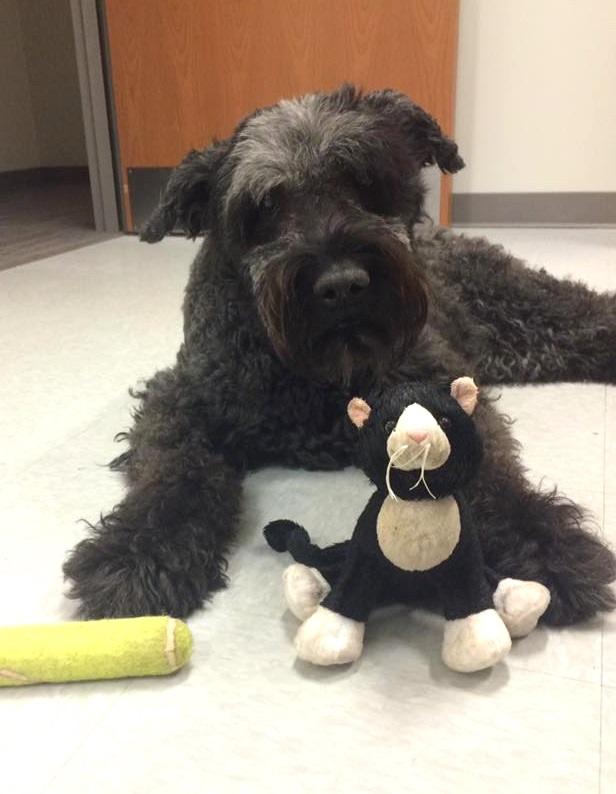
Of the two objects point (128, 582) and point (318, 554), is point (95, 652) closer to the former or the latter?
point (128, 582)

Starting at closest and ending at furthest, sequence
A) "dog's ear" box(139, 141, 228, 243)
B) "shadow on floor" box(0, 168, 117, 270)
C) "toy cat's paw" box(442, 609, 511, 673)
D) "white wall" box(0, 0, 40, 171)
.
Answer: "toy cat's paw" box(442, 609, 511, 673) < "dog's ear" box(139, 141, 228, 243) < "shadow on floor" box(0, 168, 117, 270) < "white wall" box(0, 0, 40, 171)

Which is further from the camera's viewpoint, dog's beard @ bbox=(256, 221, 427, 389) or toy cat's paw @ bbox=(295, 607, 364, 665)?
dog's beard @ bbox=(256, 221, 427, 389)

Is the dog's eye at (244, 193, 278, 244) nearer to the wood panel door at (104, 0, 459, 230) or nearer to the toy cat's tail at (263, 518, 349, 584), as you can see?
the toy cat's tail at (263, 518, 349, 584)

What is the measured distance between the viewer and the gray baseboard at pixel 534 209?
407 centimetres

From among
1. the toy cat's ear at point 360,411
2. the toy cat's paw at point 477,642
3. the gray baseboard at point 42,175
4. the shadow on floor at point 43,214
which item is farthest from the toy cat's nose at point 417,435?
the gray baseboard at point 42,175

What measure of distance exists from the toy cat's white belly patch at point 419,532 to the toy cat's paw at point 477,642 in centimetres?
9

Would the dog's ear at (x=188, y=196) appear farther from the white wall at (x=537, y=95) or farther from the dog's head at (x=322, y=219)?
the white wall at (x=537, y=95)

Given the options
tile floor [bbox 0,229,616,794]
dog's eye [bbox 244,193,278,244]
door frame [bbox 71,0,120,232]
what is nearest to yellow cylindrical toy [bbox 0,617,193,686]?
tile floor [bbox 0,229,616,794]

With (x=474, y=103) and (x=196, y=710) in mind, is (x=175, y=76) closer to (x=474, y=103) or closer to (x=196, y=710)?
(x=474, y=103)

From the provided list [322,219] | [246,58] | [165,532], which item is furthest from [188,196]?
[246,58]

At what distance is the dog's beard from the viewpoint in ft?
3.94

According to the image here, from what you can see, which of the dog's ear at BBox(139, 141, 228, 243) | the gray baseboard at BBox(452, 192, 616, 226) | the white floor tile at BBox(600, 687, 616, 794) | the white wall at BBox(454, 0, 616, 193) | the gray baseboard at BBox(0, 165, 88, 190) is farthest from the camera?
the gray baseboard at BBox(0, 165, 88, 190)

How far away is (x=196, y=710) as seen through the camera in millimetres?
934

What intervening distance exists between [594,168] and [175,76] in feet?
7.73
